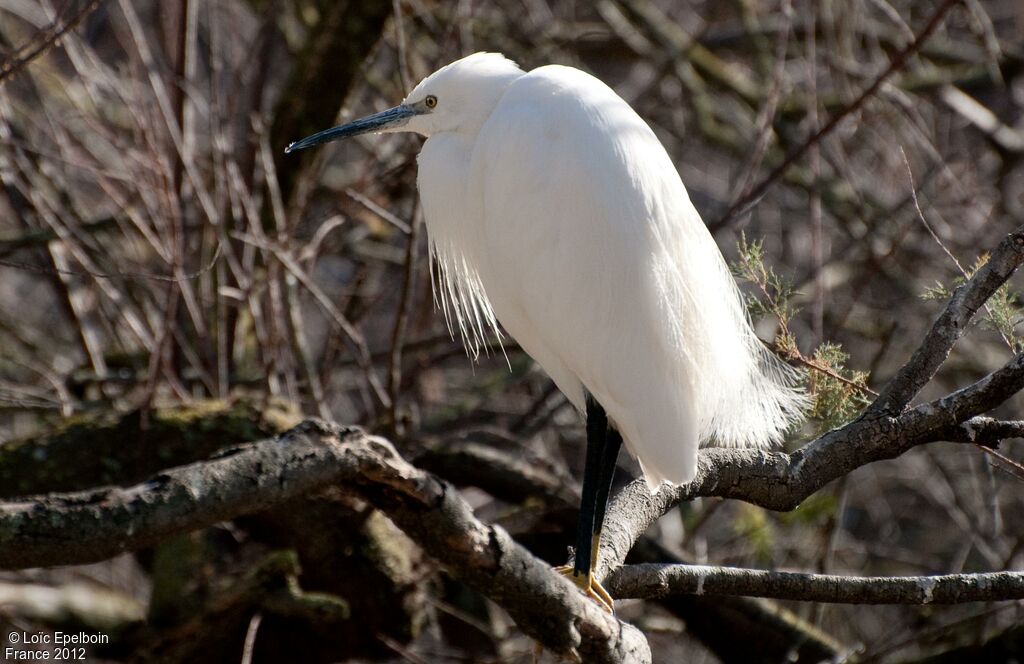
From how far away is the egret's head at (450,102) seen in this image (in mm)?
2660

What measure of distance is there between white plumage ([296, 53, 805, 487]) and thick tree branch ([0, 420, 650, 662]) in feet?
2.37

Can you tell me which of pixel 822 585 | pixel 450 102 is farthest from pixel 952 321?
pixel 450 102

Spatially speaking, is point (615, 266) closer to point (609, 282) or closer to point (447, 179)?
point (609, 282)

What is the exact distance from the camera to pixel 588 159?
240cm

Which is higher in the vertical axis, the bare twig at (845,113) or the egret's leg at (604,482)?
the bare twig at (845,113)

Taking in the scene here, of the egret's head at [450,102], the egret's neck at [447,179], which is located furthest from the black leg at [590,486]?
the egret's head at [450,102]

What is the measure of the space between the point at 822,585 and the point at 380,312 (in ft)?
13.6

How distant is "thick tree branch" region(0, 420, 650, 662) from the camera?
128 centimetres

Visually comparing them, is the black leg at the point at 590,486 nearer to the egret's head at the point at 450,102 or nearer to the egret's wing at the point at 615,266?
the egret's wing at the point at 615,266

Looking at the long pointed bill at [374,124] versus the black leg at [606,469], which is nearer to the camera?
the black leg at [606,469]

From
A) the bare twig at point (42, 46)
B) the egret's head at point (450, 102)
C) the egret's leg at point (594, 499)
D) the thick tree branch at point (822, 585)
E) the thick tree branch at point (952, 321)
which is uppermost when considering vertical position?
the bare twig at point (42, 46)

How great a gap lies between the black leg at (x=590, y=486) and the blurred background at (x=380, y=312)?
0.46m

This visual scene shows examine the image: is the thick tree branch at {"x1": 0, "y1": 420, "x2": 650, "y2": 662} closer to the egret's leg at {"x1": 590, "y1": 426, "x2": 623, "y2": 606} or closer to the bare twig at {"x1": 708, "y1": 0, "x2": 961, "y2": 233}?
the egret's leg at {"x1": 590, "y1": 426, "x2": 623, "y2": 606}

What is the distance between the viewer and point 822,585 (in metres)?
1.96
